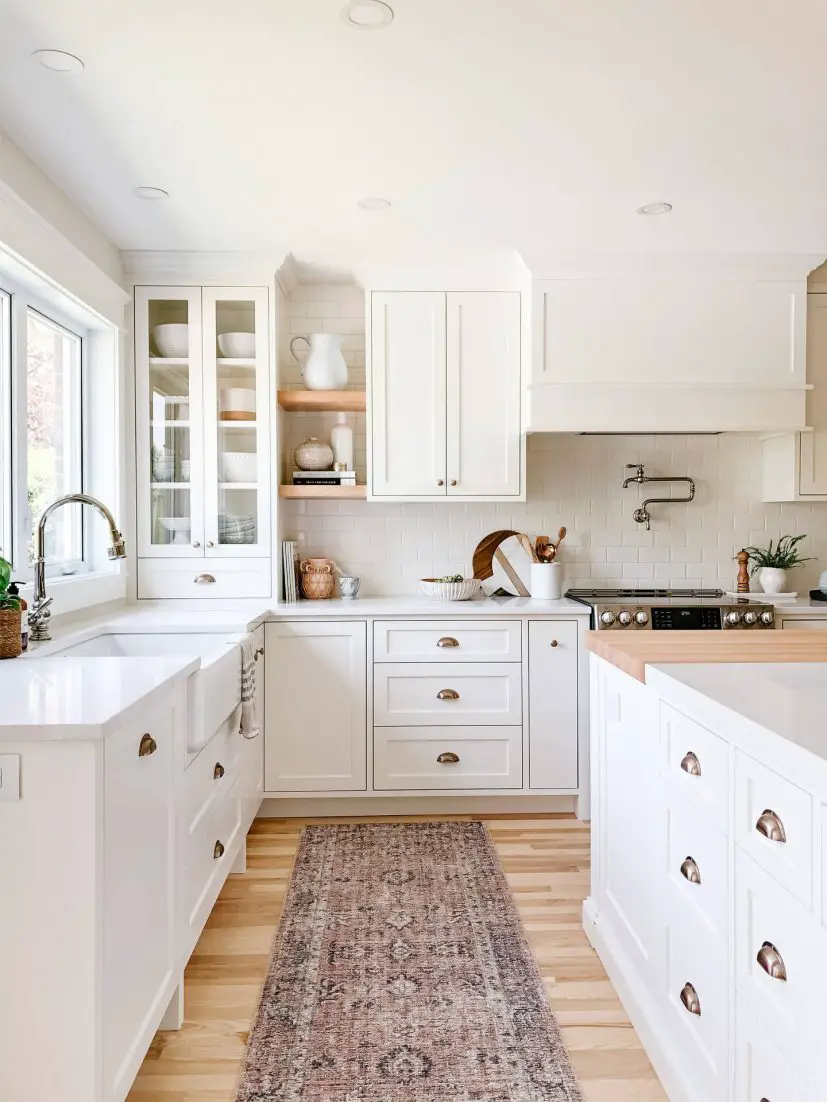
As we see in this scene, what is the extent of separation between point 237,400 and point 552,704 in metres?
1.94

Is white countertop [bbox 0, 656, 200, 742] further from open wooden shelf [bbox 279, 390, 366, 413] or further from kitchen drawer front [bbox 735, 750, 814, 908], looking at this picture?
open wooden shelf [bbox 279, 390, 366, 413]

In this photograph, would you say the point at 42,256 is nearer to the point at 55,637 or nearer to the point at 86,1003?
the point at 55,637

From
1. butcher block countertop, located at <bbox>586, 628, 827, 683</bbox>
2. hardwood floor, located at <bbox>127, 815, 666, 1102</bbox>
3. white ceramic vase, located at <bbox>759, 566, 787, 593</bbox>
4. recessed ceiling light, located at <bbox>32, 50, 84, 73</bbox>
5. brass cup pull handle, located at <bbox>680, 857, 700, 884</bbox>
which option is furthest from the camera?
white ceramic vase, located at <bbox>759, 566, 787, 593</bbox>

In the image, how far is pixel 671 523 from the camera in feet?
13.2

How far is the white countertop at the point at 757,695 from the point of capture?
1223 millimetres

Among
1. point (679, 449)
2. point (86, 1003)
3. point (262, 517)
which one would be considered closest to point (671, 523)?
point (679, 449)

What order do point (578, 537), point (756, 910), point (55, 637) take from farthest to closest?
1. point (578, 537)
2. point (55, 637)
3. point (756, 910)

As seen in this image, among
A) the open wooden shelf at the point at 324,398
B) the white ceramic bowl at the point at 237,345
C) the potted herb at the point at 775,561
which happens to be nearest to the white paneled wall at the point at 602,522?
the potted herb at the point at 775,561

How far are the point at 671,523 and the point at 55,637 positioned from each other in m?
2.89

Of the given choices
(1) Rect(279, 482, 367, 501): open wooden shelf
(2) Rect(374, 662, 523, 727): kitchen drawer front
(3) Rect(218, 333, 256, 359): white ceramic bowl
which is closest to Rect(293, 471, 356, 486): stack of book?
(1) Rect(279, 482, 367, 501): open wooden shelf

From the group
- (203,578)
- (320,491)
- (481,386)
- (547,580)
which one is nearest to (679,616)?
(547,580)

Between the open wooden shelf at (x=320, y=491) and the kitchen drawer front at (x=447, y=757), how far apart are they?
1075mm

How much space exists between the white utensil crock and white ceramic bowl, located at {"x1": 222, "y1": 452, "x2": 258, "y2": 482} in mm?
1390

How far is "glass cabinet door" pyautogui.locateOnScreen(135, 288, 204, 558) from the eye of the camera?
3.53 metres
